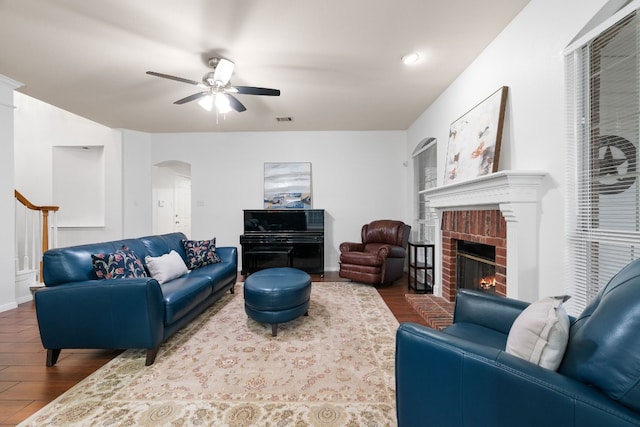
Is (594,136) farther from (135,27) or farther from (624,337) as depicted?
(135,27)

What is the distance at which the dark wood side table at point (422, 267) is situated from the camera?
348 centimetres

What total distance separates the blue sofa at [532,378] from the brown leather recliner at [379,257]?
105 inches

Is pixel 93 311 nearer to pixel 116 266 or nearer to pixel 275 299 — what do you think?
pixel 116 266

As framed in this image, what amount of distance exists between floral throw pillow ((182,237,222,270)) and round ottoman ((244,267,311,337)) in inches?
40.4

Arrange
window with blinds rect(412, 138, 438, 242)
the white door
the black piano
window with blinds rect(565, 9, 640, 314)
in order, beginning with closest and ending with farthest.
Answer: window with blinds rect(565, 9, 640, 314) → window with blinds rect(412, 138, 438, 242) → the black piano → the white door

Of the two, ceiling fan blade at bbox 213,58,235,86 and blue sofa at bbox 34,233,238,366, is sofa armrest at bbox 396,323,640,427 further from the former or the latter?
ceiling fan blade at bbox 213,58,235,86

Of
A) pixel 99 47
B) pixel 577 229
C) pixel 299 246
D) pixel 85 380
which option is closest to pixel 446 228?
pixel 577 229

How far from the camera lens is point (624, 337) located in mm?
720

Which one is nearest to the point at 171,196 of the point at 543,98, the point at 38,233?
the point at 38,233

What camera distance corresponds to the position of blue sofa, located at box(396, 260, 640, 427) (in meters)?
0.70

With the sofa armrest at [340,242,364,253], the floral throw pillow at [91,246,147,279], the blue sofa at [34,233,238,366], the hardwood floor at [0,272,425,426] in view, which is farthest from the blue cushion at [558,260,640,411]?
the sofa armrest at [340,242,364,253]

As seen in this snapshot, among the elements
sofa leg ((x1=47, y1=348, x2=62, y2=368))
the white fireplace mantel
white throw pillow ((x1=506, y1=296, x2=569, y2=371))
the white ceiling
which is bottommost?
sofa leg ((x1=47, y1=348, x2=62, y2=368))

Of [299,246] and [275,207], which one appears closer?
[299,246]

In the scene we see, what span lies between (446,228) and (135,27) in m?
3.62
